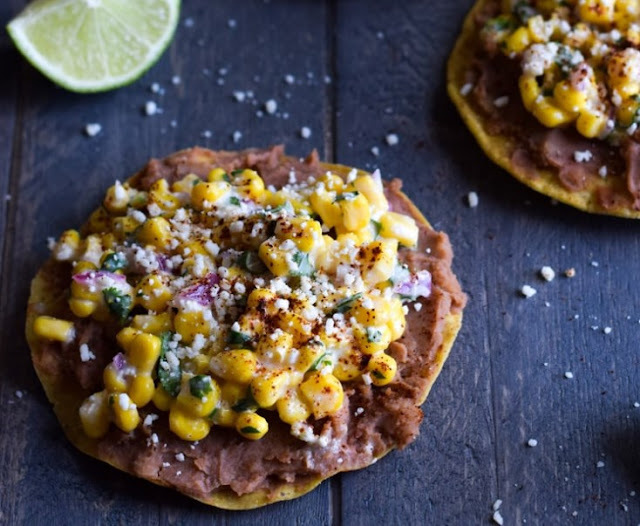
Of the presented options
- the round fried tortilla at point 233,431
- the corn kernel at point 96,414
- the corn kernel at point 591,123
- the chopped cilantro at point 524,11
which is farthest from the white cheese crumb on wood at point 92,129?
the corn kernel at point 591,123

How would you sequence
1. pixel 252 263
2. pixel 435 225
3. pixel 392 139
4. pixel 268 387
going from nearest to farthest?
1. pixel 268 387
2. pixel 252 263
3. pixel 435 225
4. pixel 392 139

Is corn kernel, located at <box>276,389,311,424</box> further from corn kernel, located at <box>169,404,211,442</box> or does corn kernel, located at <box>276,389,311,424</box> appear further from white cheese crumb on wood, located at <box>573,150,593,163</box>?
white cheese crumb on wood, located at <box>573,150,593,163</box>

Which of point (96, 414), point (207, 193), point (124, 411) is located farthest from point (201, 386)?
Answer: point (207, 193)

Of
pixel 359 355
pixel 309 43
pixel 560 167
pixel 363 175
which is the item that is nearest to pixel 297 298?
pixel 359 355

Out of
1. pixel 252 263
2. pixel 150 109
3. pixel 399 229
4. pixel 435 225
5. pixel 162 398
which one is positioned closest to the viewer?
pixel 162 398

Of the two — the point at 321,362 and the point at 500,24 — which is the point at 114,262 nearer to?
the point at 321,362

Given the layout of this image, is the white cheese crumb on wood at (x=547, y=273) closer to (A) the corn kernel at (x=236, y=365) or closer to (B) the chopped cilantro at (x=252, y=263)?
(B) the chopped cilantro at (x=252, y=263)

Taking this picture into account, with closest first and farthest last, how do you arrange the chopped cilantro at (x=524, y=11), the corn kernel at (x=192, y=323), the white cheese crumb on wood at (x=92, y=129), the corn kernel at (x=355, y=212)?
1. the corn kernel at (x=192, y=323)
2. the corn kernel at (x=355, y=212)
3. the chopped cilantro at (x=524, y=11)
4. the white cheese crumb on wood at (x=92, y=129)

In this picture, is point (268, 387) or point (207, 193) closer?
point (268, 387)
